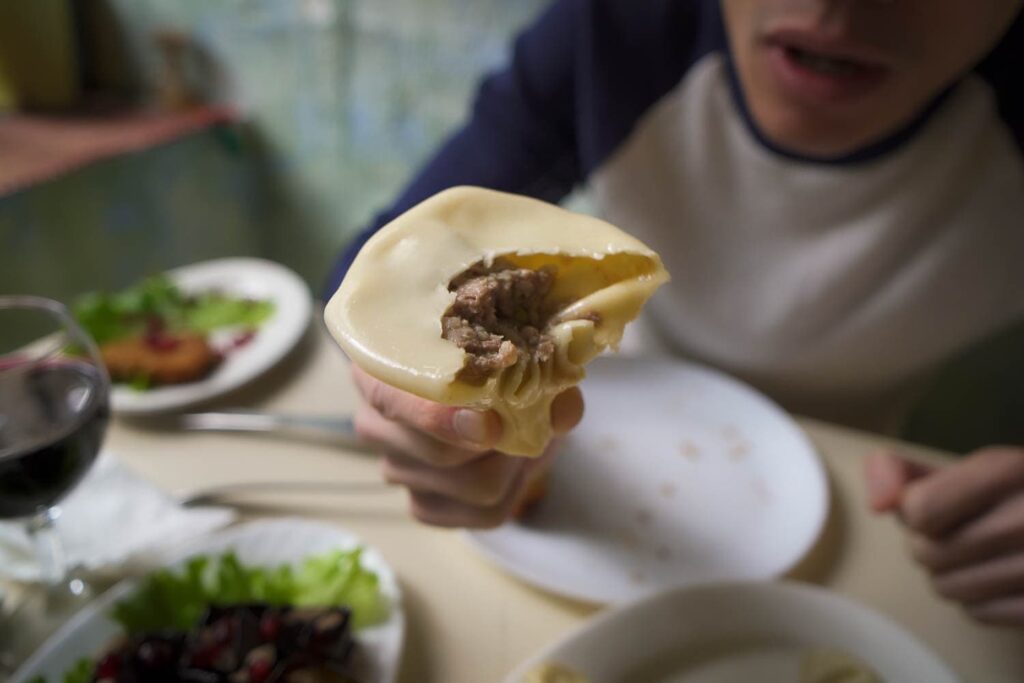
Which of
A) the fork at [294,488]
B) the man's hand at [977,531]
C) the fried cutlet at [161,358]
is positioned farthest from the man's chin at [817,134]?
the fried cutlet at [161,358]

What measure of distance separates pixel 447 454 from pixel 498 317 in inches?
Answer: 7.3

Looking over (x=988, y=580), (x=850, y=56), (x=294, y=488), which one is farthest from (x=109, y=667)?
(x=850, y=56)

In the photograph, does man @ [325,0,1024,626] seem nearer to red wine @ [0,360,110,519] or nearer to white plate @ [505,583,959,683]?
white plate @ [505,583,959,683]

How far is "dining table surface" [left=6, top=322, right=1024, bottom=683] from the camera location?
2.13 feet

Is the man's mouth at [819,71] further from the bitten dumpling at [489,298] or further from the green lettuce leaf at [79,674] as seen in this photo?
the green lettuce leaf at [79,674]

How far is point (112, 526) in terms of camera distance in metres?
0.77

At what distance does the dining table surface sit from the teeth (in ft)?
1.41

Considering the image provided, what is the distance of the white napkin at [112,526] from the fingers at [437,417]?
32 cm

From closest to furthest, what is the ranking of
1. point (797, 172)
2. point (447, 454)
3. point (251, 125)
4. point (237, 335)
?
point (447, 454)
point (797, 172)
point (237, 335)
point (251, 125)

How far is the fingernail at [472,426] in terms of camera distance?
17.8 inches

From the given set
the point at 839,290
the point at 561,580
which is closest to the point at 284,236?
the point at 839,290

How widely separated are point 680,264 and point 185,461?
756mm

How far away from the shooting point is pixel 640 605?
2.07ft

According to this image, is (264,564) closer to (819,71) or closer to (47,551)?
(47,551)
